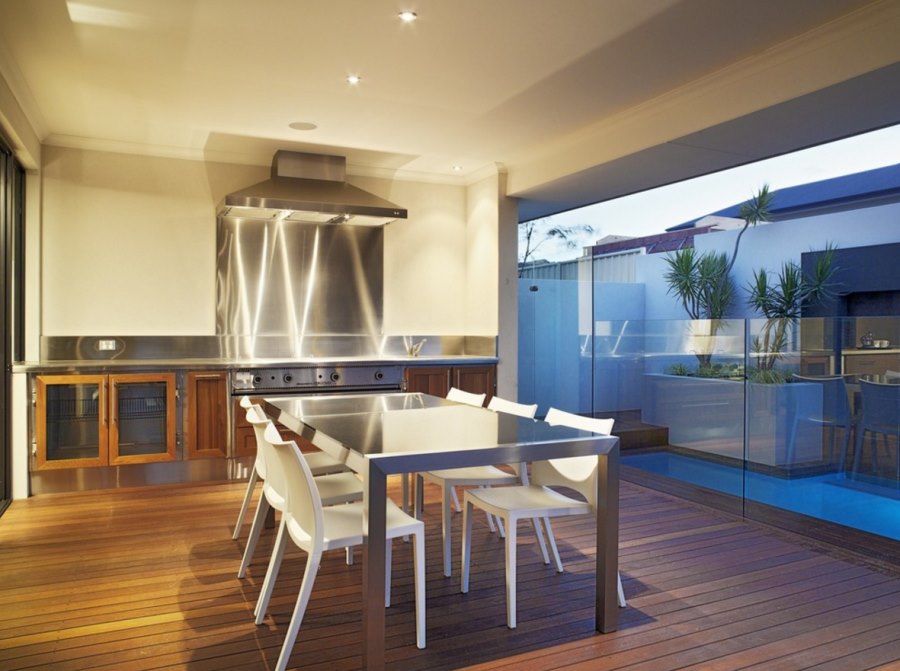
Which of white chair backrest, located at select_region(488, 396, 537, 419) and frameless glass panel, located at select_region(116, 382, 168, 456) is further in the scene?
frameless glass panel, located at select_region(116, 382, 168, 456)

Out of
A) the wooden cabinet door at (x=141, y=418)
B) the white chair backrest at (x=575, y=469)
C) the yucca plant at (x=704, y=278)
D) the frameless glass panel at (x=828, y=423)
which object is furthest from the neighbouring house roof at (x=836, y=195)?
the wooden cabinet door at (x=141, y=418)

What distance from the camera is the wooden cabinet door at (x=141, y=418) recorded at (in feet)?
15.3

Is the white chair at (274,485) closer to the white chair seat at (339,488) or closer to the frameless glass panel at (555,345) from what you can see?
the white chair seat at (339,488)

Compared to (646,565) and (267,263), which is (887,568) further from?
(267,263)

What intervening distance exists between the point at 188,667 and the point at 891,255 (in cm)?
539

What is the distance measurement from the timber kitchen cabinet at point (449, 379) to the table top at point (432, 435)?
199 centimetres

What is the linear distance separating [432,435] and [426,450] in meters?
0.33

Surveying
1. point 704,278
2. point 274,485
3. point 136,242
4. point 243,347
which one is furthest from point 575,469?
point 136,242

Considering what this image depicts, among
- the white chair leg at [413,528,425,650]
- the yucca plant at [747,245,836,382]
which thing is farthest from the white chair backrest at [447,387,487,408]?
the yucca plant at [747,245,836,382]

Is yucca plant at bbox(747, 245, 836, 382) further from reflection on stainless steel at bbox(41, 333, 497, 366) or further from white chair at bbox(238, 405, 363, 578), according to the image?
white chair at bbox(238, 405, 363, 578)

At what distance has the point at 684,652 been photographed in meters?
2.36

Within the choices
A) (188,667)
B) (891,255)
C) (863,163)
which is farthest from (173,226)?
(891,255)

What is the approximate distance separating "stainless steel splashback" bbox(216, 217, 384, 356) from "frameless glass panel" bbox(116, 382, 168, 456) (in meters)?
0.88

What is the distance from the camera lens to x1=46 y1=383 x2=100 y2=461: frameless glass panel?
4.53 metres
